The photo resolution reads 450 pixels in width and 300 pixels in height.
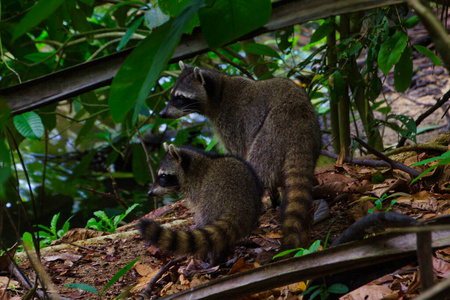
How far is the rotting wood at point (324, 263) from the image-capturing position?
1.62 m

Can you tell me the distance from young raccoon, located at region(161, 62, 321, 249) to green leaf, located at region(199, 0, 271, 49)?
1.93 meters

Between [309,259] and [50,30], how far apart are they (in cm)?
395

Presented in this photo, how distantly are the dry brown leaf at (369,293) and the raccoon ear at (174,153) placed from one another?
2.23 meters

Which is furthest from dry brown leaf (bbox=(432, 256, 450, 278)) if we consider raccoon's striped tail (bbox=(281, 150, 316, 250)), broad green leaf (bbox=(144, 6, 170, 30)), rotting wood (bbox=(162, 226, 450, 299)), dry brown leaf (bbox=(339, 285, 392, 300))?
broad green leaf (bbox=(144, 6, 170, 30))

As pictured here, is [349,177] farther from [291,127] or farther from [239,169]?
[239,169]

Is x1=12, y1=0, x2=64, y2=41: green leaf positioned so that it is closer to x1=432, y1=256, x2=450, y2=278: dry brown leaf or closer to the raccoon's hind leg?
x1=432, y1=256, x2=450, y2=278: dry brown leaf

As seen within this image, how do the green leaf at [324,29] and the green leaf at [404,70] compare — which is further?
the green leaf at [324,29]

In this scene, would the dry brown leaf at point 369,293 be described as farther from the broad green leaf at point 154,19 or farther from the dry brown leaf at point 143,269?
the broad green leaf at point 154,19

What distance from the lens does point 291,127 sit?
13.2 feet

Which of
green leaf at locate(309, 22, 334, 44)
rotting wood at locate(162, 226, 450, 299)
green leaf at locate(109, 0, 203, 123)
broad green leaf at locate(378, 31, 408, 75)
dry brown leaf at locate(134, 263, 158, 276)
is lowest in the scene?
dry brown leaf at locate(134, 263, 158, 276)

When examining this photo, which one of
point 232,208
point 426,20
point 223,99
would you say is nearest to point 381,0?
point 426,20

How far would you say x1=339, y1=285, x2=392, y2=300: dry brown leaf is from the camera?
220 cm

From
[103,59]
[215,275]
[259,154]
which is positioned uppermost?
[103,59]

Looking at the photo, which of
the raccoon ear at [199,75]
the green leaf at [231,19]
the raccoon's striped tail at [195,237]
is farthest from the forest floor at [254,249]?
the green leaf at [231,19]
